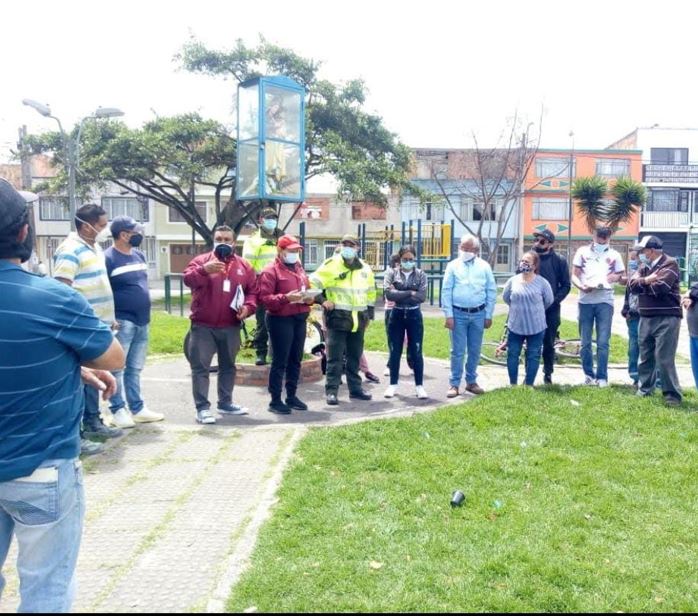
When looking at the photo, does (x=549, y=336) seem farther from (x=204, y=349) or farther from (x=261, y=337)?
(x=204, y=349)

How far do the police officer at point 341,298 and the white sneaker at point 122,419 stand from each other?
2198 millimetres

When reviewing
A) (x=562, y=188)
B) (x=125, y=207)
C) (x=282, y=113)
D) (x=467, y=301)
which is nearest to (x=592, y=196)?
(x=562, y=188)

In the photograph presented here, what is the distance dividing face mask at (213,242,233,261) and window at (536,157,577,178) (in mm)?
45632

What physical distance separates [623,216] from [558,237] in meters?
16.6

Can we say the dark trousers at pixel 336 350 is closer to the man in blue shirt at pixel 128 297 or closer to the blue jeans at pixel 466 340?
the blue jeans at pixel 466 340

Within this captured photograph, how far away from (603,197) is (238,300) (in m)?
29.0

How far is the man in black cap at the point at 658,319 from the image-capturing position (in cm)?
760

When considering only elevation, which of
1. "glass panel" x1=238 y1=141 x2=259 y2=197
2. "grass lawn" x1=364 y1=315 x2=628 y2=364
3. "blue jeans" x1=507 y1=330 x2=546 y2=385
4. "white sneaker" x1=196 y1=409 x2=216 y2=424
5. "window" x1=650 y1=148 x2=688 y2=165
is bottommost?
"grass lawn" x1=364 y1=315 x2=628 y2=364

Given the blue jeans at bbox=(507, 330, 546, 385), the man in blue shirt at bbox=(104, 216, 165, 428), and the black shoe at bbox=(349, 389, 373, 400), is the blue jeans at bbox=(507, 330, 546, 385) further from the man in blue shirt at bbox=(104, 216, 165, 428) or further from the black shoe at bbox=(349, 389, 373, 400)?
the man in blue shirt at bbox=(104, 216, 165, 428)

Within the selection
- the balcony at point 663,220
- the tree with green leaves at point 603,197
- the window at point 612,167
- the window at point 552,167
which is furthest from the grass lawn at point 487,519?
the balcony at point 663,220

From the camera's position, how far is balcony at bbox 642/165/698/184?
50.1 m

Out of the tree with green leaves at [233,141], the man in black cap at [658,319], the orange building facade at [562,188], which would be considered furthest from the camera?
the orange building facade at [562,188]

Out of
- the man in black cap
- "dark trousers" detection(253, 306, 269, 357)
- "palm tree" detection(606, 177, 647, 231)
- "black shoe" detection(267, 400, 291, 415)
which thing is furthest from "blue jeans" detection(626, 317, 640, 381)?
"palm tree" detection(606, 177, 647, 231)

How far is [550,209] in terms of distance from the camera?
4962 centimetres
